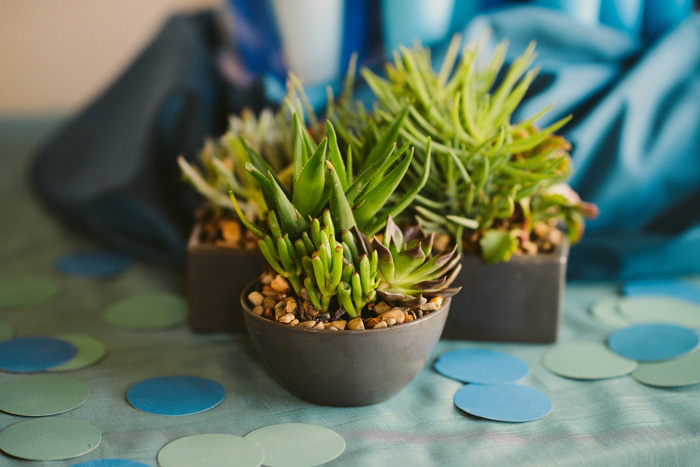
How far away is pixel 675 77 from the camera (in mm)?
655

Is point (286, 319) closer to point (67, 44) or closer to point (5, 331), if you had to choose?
point (5, 331)

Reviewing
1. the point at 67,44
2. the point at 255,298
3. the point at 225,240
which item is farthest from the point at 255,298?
the point at 67,44

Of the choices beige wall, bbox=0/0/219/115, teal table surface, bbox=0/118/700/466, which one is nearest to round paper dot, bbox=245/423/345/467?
teal table surface, bbox=0/118/700/466

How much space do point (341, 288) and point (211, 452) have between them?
0.38ft

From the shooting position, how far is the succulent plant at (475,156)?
0.48 meters

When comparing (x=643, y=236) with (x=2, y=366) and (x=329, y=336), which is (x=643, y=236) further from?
(x=2, y=366)

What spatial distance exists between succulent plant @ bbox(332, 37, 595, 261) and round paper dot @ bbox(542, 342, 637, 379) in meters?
0.08

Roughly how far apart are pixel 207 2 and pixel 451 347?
0.72 metres

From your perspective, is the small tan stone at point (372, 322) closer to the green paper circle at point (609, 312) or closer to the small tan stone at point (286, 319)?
the small tan stone at point (286, 319)

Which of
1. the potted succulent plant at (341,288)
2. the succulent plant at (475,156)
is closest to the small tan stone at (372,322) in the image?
the potted succulent plant at (341,288)

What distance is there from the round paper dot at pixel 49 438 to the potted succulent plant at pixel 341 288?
0.11 meters

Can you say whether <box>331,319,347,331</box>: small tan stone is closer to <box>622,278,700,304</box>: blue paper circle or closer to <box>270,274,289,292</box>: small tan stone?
<box>270,274,289,292</box>: small tan stone

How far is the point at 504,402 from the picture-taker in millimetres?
444

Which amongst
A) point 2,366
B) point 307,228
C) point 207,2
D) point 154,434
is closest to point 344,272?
point 307,228
